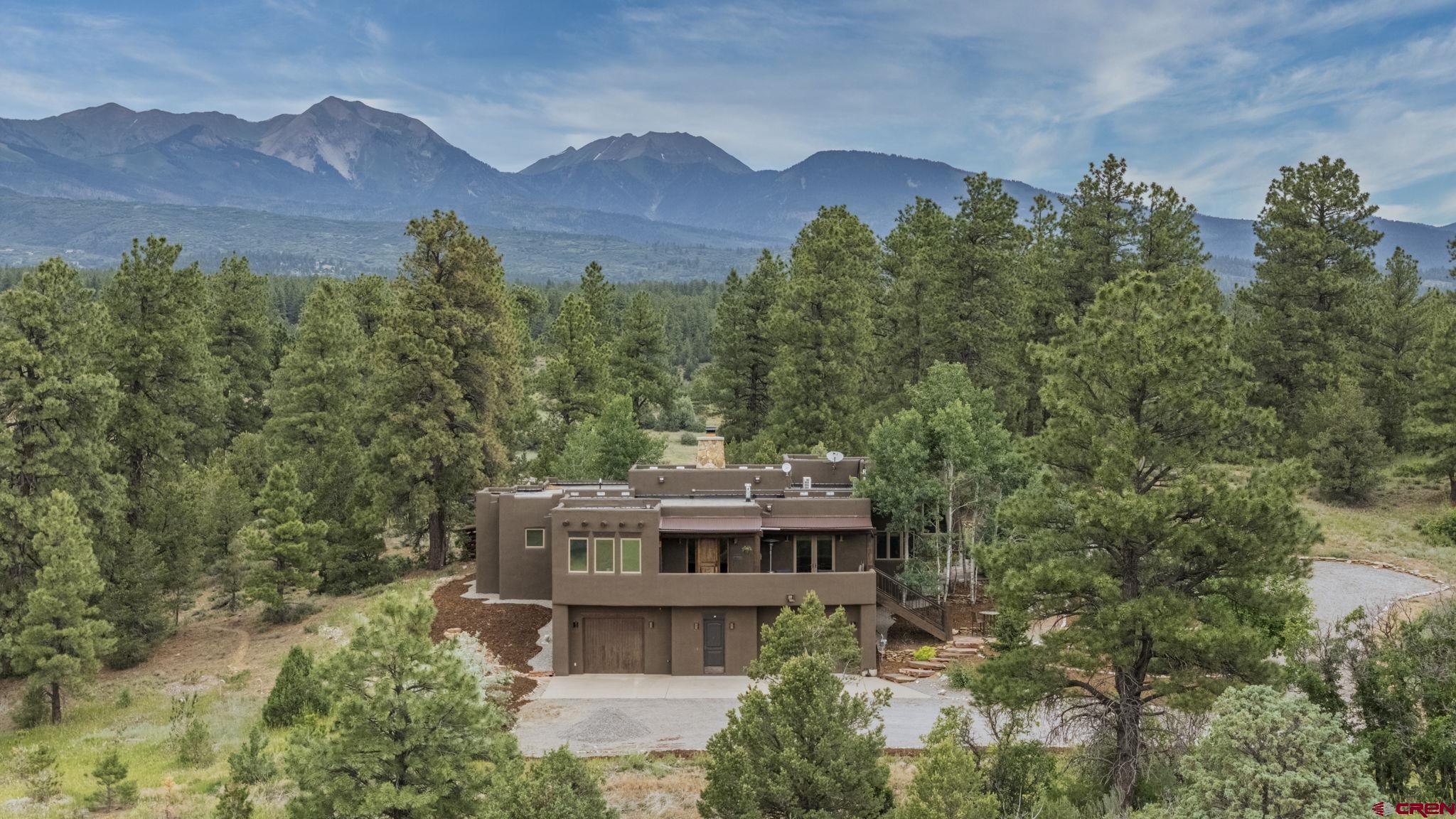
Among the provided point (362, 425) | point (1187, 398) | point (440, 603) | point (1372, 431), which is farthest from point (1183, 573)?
point (362, 425)

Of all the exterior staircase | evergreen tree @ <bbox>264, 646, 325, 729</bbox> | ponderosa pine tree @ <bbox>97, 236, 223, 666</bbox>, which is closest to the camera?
evergreen tree @ <bbox>264, 646, 325, 729</bbox>

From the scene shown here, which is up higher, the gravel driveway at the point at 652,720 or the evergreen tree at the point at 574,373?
the evergreen tree at the point at 574,373

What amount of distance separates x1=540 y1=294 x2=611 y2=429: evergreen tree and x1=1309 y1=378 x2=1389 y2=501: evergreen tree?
27.9 meters

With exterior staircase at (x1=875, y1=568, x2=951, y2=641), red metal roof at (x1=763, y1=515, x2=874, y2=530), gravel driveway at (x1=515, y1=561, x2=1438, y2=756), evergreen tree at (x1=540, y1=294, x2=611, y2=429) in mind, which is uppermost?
evergreen tree at (x1=540, y1=294, x2=611, y2=429)

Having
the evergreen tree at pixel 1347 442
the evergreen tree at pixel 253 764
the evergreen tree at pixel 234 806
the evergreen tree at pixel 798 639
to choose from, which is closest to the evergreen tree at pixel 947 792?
the evergreen tree at pixel 798 639

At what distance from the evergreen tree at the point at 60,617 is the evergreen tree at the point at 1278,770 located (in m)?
22.7

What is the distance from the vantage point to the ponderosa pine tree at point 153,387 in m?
28.2

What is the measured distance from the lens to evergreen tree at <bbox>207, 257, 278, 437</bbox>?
4716 centimetres

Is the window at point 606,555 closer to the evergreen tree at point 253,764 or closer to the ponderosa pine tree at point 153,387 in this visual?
the evergreen tree at point 253,764

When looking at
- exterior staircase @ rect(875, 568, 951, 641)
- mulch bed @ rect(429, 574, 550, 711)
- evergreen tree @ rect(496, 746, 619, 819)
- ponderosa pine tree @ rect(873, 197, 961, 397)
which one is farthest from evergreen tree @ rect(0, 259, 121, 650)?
ponderosa pine tree @ rect(873, 197, 961, 397)

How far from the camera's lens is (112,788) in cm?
1547

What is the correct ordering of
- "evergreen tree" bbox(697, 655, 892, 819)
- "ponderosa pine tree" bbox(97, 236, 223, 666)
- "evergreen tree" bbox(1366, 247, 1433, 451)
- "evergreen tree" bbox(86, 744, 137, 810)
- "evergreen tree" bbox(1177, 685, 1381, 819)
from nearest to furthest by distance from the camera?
1. "evergreen tree" bbox(1177, 685, 1381, 819)
2. "evergreen tree" bbox(697, 655, 892, 819)
3. "evergreen tree" bbox(86, 744, 137, 810)
4. "ponderosa pine tree" bbox(97, 236, 223, 666)
5. "evergreen tree" bbox(1366, 247, 1433, 451)

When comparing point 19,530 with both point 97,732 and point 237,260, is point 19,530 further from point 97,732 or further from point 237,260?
point 237,260

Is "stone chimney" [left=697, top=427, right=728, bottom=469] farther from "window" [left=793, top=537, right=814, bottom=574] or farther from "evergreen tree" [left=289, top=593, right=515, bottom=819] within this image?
"evergreen tree" [left=289, top=593, right=515, bottom=819]
